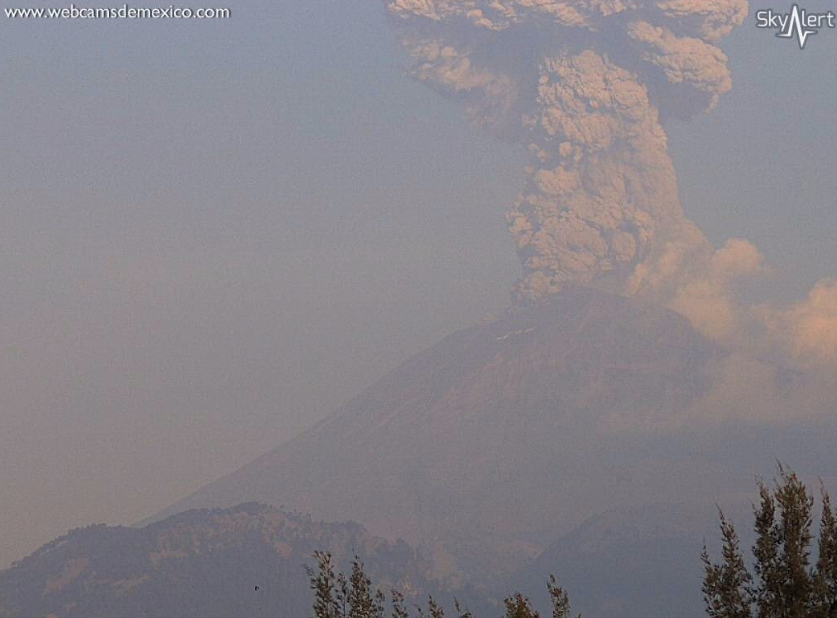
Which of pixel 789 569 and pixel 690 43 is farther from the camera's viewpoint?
pixel 690 43

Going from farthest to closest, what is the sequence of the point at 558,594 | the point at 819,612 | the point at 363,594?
Answer: 1. the point at 363,594
2. the point at 558,594
3. the point at 819,612

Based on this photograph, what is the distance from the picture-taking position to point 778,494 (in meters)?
28.5

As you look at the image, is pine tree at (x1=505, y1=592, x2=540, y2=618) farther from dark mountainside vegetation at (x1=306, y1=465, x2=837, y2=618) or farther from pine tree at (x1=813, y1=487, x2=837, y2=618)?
pine tree at (x1=813, y1=487, x2=837, y2=618)

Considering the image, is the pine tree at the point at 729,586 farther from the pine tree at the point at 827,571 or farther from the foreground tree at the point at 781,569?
the pine tree at the point at 827,571

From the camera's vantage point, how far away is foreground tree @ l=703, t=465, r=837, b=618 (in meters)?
27.4

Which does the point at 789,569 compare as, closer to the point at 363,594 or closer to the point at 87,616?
the point at 363,594

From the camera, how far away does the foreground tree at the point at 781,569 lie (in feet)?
89.8

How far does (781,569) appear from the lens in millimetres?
27906

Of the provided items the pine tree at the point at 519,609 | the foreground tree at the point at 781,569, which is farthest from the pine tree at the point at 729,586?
the pine tree at the point at 519,609

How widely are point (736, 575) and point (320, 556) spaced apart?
11.2 m

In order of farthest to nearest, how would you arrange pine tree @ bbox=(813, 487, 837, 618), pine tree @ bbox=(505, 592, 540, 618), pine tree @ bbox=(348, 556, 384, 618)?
1. pine tree @ bbox=(348, 556, 384, 618)
2. pine tree @ bbox=(505, 592, 540, 618)
3. pine tree @ bbox=(813, 487, 837, 618)

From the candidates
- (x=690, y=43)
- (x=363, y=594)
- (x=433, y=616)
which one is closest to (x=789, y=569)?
(x=433, y=616)

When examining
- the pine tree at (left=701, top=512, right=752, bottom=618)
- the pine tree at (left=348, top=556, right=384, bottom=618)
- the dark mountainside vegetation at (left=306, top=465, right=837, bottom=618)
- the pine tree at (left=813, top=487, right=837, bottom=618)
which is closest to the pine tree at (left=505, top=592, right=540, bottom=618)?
the dark mountainside vegetation at (left=306, top=465, right=837, bottom=618)

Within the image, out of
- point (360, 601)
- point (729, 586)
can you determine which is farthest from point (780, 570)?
point (360, 601)
